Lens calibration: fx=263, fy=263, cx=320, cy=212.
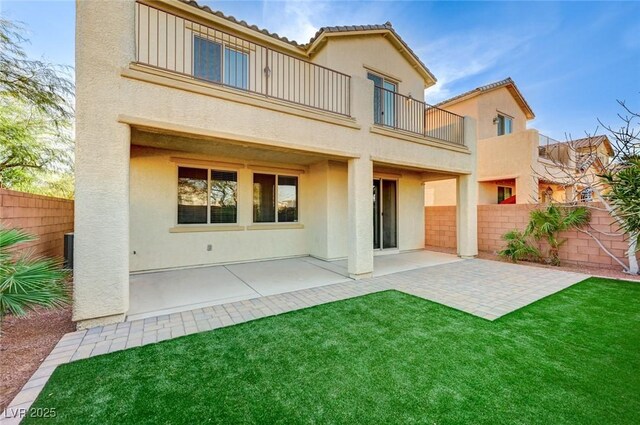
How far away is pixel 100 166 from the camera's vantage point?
3.99m

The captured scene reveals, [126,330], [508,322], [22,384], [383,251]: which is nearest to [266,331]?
[126,330]

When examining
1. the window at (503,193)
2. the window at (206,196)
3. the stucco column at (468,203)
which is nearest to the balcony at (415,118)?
the stucco column at (468,203)

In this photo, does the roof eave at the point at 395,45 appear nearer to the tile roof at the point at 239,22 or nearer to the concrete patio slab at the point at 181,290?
the tile roof at the point at 239,22

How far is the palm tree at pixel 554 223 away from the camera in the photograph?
8.20 meters

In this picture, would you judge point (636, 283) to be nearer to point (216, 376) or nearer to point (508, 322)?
point (508, 322)

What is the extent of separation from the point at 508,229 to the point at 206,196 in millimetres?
11061

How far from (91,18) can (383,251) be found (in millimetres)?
10104

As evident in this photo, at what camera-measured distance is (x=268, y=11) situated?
937 centimetres

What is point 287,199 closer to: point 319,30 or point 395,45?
point 319,30

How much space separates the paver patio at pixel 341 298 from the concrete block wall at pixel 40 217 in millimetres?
2191

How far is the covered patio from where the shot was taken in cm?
511

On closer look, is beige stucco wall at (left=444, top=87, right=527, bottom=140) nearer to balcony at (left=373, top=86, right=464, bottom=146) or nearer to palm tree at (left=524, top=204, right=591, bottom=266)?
balcony at (left=373, top=86, right=464, bottom=146)

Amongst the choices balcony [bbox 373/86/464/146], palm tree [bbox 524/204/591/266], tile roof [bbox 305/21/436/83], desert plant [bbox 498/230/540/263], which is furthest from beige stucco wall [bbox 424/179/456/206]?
tile roof [bbox 305/21/436/83]

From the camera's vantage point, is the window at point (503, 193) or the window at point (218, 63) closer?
the window at point (218, 63)
